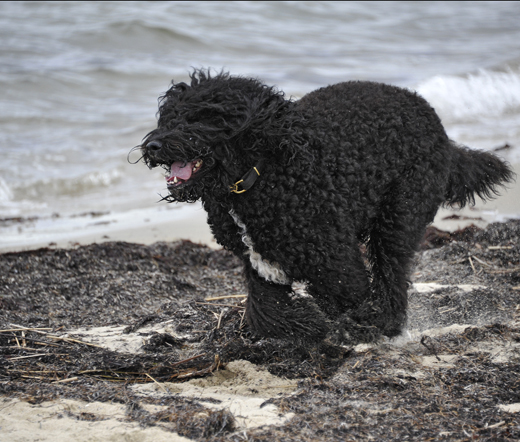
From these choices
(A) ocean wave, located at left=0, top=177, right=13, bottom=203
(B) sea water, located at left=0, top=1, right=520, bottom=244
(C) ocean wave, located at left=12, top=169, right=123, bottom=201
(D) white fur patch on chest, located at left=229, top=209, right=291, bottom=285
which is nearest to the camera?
(D) white fur patch on chest, located at left=229, top=209, right=291, bottom=285

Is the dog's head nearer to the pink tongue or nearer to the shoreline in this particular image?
the pink tongue

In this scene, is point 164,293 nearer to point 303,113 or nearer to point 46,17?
point 303,113

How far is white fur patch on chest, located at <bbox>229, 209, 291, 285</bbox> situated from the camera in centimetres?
355

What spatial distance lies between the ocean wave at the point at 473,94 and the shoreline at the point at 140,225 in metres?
5.61

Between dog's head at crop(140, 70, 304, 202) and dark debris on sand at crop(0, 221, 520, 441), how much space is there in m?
1.15

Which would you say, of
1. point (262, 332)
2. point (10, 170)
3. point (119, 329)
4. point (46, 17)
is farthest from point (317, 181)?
point (46, 17)

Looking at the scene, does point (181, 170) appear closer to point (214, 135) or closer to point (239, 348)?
point (214, 135)

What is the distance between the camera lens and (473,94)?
13.3 meters

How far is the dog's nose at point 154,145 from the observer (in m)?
3.22

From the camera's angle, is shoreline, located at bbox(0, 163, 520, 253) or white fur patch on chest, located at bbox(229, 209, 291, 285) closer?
white fur patch on chest, located at bbox(229, 209, 291, 285)

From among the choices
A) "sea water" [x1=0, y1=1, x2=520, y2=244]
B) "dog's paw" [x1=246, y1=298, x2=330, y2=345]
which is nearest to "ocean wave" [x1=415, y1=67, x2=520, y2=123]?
"sea water" [x1=0, y1=1, x2=520, y2=244]

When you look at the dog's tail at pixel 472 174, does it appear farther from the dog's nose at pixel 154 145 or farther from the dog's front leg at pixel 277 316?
the dog's nose at pixel 154 145

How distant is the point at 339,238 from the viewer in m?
3.65

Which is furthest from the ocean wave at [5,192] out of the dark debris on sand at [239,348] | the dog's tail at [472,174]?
the dog's tail at [472,174]
